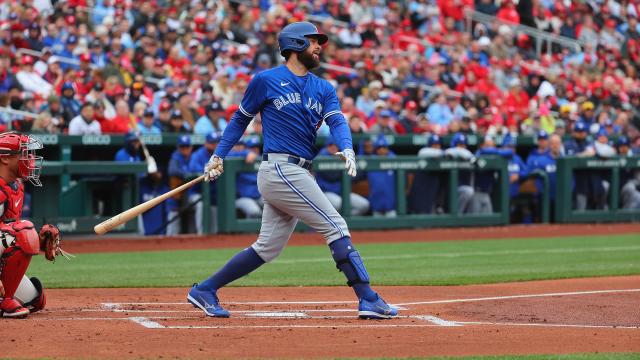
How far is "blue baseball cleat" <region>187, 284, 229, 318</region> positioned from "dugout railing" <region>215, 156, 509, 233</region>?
8458 millimetres

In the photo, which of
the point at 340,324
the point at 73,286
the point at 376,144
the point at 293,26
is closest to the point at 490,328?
the point at 340,324

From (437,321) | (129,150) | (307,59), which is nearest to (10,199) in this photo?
(307,59)

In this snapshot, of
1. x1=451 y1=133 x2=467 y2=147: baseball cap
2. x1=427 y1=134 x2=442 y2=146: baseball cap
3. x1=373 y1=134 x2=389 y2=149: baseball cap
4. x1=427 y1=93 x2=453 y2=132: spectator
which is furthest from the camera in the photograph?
x1=427 y1=93 x2=453 y2=132: spectator

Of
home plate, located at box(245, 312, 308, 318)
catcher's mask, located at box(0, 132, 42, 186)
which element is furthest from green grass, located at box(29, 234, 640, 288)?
catcher's mask, located at box(0, 132, 42, 186)

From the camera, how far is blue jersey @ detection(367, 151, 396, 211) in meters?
16.8

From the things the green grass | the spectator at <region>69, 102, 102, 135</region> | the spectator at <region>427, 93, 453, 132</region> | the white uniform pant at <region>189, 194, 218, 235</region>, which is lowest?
the green grass

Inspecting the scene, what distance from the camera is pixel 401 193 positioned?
669 inches

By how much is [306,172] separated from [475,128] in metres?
12.6

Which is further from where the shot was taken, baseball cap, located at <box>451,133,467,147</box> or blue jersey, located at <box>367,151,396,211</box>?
baseball cap, located at <box>451,133,467,147</box>

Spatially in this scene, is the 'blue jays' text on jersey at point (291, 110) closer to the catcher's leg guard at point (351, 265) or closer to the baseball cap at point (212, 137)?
the catcher's leg guard at point (351, 265)

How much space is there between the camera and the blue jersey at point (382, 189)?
1678 cm

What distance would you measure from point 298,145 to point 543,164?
12.2 meters

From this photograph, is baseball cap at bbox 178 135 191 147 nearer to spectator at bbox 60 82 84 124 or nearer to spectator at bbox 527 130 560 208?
spectator at bbox 60 82 84 124

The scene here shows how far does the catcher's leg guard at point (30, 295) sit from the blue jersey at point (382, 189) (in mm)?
9801
